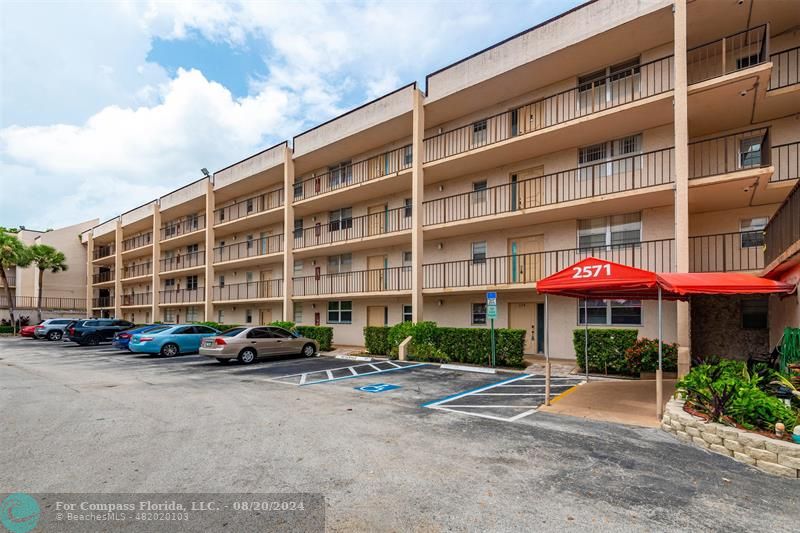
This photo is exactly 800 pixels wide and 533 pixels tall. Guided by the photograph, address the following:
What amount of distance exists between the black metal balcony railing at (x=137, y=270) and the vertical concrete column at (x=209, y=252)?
10429 millimetres

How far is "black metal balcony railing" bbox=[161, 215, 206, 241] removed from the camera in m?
34.0

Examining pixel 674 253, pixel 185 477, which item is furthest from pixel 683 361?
pixel 185 477

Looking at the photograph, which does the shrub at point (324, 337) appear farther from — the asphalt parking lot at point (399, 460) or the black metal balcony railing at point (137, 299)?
the black metal balcony railing at point (137, 299)

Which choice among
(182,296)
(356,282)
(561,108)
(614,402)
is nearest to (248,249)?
(182,296)

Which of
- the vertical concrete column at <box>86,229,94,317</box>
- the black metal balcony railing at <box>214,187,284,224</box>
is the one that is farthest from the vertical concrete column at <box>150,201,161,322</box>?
the vertical concrete column at <box>86,229,94,317</box>

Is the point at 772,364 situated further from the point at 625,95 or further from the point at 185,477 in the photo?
the point at 185,477

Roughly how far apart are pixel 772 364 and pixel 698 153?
298 inches

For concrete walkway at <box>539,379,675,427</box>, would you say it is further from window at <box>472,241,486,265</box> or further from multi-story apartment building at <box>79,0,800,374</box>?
window at <box>472,241,486,265</box>

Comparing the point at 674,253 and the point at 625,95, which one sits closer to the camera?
the point at 674,253

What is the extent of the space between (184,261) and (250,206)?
346 inches

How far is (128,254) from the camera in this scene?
135ft

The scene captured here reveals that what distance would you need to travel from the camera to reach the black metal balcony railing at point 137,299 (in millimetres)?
37250

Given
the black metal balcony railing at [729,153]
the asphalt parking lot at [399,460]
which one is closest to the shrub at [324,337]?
the asphalt parking lot at [399,460]

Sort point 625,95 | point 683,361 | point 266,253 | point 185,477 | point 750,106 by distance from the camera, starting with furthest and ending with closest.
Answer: point 266,253, point 625,95, point 750,106, point 683,361, point 185,477
